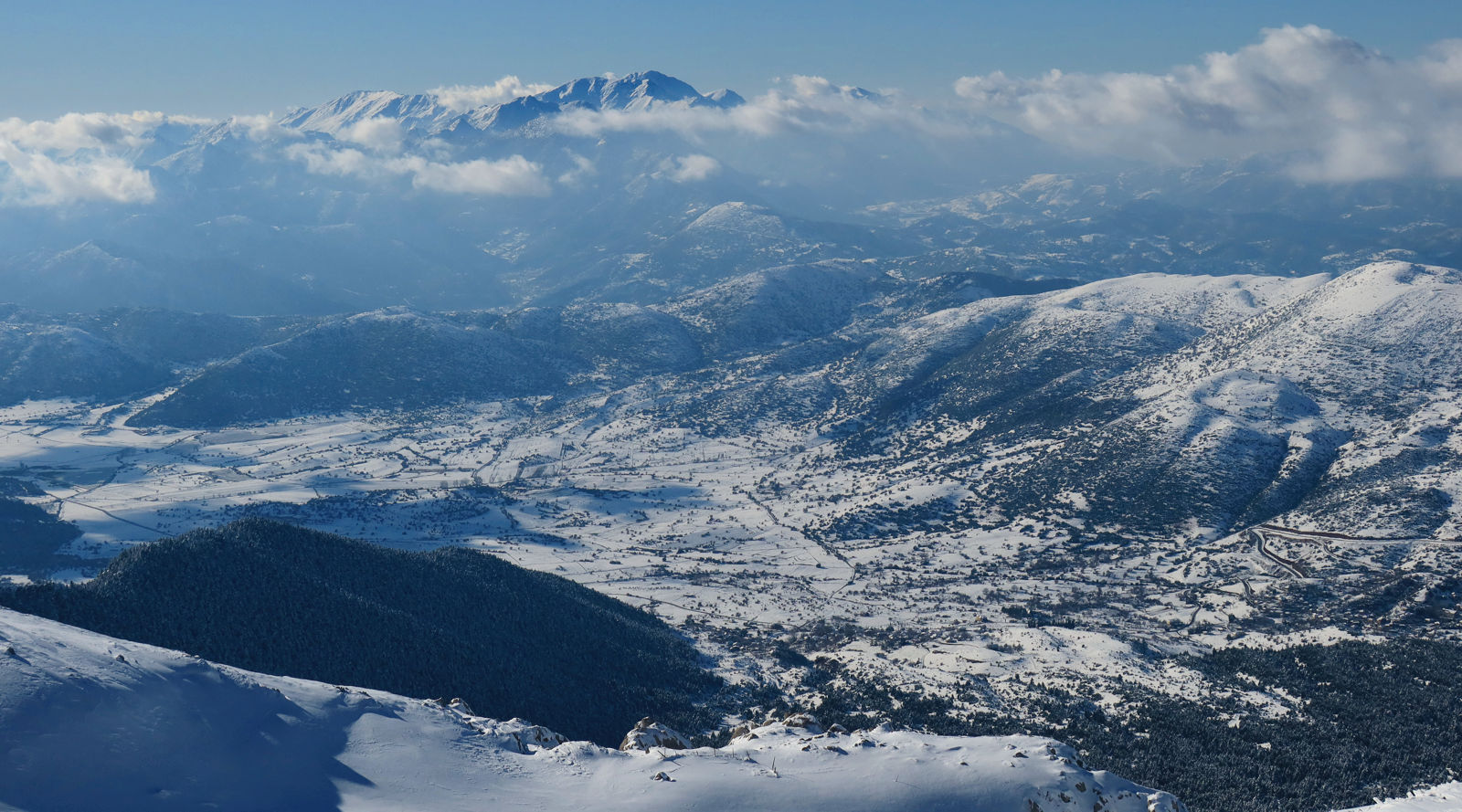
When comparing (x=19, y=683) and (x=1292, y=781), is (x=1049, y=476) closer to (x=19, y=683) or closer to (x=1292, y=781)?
(x=1292, y=781)

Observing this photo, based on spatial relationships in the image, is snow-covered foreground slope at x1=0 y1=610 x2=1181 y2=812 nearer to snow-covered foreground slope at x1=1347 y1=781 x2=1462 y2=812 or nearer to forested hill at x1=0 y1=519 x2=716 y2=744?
snow-covered foreground slope at x1=1347 y1=781 x2=1462 y2=812

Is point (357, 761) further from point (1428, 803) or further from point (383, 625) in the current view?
point (1428, 803)

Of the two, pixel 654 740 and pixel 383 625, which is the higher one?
pixel 383 625

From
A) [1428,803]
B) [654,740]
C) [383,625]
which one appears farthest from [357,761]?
[1428,803]

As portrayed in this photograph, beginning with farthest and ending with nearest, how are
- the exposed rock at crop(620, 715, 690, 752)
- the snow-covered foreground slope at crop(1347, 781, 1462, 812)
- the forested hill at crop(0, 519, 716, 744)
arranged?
the forested hill at crop(0, 519, 716, 744) < the exposed rock at crop(620, 715, 690, 752) < the snow-covered foreground slope at crop(1347, 781, 1462, 812)

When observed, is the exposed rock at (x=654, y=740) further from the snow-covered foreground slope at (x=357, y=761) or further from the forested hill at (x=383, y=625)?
the forested hill at (x=383, y=625)

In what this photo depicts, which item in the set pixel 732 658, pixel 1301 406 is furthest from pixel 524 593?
pixel 1301 406

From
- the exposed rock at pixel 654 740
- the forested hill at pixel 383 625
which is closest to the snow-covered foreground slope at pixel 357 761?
the exposed rock at pixel 654 740

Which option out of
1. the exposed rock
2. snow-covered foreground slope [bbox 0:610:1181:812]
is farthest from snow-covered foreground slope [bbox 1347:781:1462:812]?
the exposed rock
